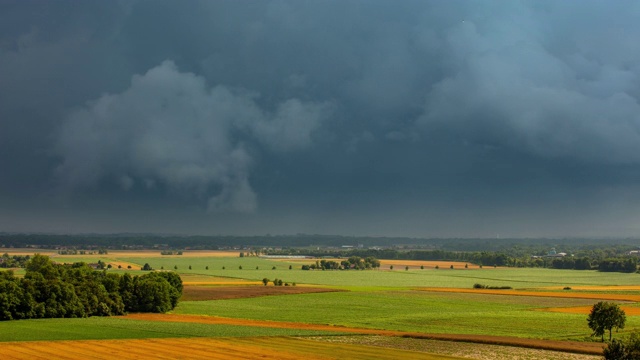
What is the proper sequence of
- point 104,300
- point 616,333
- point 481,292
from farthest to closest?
point 481,292 → point 104,300 → point 616,333

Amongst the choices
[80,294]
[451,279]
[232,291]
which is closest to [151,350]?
[80,294]

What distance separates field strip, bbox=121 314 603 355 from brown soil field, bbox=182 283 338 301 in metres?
24.2

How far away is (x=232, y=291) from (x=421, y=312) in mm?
39802

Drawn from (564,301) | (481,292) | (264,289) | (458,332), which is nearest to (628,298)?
(564,301)

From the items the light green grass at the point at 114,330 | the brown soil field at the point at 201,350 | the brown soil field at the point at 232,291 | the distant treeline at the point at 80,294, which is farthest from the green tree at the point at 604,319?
the brown soil field at the point at 232,291

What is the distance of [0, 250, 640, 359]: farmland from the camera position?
57.4 m

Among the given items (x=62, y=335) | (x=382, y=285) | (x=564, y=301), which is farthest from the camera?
(x=382, y=285)

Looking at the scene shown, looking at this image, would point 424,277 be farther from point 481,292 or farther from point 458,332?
point 458,332

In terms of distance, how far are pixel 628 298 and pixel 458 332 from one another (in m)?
48.3

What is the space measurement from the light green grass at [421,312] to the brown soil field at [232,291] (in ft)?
15.9

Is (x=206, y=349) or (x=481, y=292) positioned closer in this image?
(x=206, y=349)

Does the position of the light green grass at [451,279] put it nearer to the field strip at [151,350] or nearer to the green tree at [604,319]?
the green tree at [604,319]

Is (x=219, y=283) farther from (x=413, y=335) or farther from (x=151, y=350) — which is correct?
(x=151, y=350)

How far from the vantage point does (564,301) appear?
103125 millimetres
